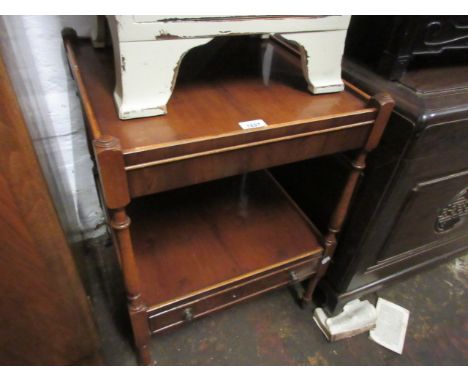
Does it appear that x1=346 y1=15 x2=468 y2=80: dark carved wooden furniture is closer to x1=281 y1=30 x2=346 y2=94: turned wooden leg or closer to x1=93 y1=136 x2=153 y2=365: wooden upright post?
x1=281 y1=30 x2=346 y2=94: turned wooden leg

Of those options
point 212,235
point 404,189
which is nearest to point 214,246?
point 212,235

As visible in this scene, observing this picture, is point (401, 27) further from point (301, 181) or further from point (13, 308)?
point (13, 308)

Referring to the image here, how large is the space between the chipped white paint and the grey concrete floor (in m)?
0.74

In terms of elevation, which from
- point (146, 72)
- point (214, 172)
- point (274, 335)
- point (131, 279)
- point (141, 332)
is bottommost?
point (274, 335)

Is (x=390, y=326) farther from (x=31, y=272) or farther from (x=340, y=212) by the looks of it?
(x=31, y=272)

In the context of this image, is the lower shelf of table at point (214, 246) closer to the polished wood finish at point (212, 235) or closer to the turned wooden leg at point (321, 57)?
the polished wood finish at point (212, 235)

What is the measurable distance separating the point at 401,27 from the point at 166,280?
739 mm

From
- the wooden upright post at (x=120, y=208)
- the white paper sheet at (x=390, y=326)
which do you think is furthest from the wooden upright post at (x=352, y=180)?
the wooden upright post at (x=120, y=208)

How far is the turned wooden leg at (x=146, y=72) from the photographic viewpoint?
481 mm

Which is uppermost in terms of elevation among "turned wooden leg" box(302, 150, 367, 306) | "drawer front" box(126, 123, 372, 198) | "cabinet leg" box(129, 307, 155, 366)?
"drawer front" box(126, 123, 372, 198)

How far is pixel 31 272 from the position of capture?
569 millimetres

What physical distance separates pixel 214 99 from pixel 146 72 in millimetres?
143

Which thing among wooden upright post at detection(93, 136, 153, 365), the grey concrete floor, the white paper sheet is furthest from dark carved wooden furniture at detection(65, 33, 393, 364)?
the white paper sheet

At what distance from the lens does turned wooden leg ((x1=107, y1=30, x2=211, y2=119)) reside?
0.48 metres
